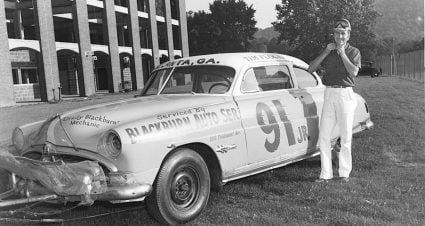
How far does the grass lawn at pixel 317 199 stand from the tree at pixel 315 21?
180ft

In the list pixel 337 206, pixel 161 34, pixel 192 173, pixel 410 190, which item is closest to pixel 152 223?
pixel 192 173

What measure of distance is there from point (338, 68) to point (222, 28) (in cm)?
6540

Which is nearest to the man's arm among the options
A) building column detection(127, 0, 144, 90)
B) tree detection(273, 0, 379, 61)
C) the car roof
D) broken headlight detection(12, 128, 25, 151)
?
the car roof

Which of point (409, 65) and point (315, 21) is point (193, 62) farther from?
point (315, 21)

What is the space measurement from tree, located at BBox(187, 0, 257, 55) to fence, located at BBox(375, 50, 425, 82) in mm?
23805

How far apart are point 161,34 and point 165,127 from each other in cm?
4178

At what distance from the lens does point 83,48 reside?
29.6 meters

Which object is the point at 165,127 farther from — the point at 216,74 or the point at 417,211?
the point at 417,211

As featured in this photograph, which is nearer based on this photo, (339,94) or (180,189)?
(180,189)

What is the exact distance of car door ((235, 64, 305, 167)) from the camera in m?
5.00

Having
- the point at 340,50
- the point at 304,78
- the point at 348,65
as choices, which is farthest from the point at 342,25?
the point at 304,78

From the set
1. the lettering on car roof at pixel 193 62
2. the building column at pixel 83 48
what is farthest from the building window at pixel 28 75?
the lettering on car roof at pixel 193 62

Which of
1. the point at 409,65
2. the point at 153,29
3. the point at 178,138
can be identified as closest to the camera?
the point at 178,138

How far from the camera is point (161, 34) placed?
1769 inches
